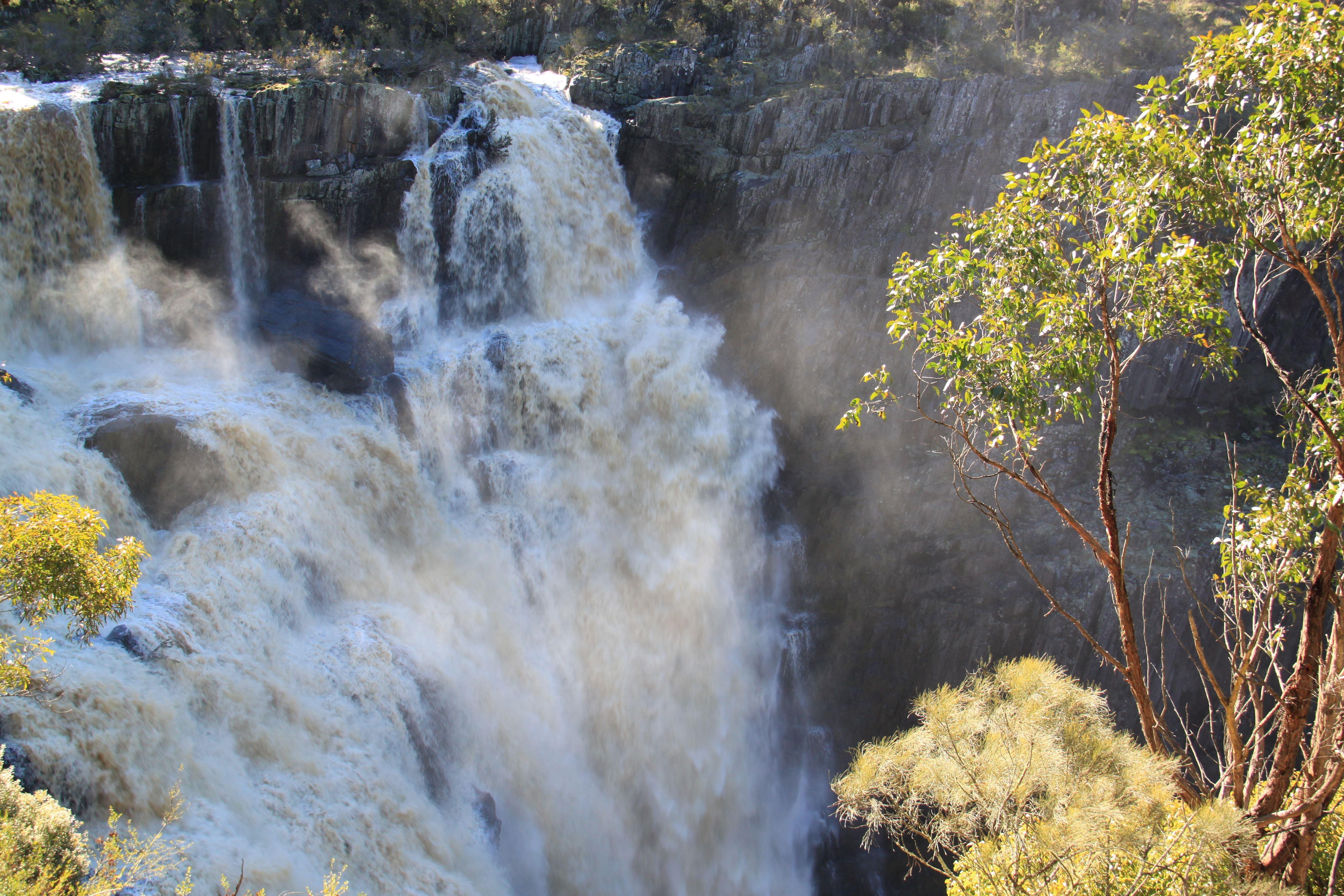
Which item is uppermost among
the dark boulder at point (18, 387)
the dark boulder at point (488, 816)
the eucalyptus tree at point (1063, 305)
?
the eucalyptus tree at point (1063, 305)

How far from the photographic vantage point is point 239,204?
68.2 feet

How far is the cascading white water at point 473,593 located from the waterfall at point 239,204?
0.37 meters

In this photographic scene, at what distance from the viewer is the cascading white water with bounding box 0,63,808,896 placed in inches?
469

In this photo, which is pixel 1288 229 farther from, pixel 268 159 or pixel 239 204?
pixel 268 159

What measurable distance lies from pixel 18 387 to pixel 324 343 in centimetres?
591

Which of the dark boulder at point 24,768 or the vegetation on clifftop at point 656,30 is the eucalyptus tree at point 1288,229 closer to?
the dark boulder at point 24,768

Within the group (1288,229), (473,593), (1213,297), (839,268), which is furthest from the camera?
(839,268)

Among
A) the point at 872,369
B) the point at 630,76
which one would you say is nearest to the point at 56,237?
the point at 630,76

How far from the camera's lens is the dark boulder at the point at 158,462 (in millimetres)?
15172

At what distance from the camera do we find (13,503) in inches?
324

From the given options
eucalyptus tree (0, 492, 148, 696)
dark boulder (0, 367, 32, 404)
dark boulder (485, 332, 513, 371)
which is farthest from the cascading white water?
eucalyptus tree (0, 492, 148, 696)

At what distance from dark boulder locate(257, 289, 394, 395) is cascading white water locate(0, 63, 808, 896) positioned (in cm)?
A: 45

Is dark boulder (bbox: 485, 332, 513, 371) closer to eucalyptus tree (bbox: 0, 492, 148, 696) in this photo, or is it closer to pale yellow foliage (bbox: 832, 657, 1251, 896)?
eucalyptus tree (bbox: 0, 492, 148, 696)

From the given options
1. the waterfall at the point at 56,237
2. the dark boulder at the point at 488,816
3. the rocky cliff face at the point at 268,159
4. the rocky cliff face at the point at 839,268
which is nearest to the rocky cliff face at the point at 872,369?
the rocky cliff face at the point at 839,268
